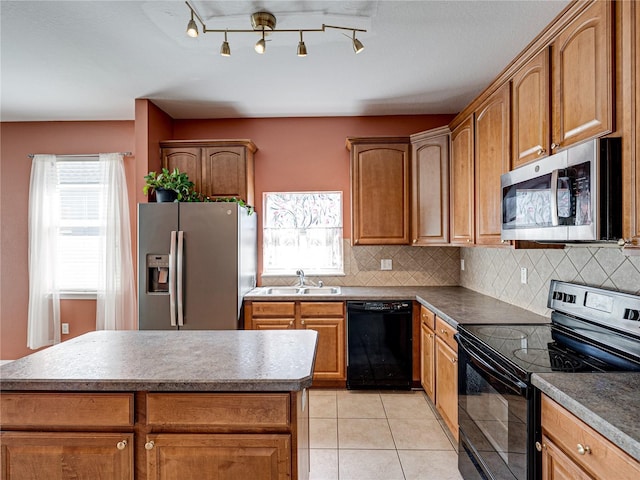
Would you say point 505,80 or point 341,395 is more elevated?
point 505,80

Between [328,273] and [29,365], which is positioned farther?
[328,273]

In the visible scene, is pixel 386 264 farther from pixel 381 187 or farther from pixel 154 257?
pixel 154 257

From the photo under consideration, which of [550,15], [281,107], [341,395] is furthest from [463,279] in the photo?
[281,107]

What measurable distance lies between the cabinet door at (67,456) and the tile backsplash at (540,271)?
2298 mm

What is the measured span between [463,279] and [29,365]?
3.51 m

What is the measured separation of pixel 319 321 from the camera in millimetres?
3262

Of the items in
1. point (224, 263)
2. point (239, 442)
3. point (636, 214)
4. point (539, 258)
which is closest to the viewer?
point (636, 214)

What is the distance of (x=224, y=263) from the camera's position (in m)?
3.05

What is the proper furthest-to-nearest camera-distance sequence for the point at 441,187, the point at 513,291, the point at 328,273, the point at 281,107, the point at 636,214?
the point at 328,273, the point at 281,107, the point at 441,187, the point at 513,291, the point at 636,214

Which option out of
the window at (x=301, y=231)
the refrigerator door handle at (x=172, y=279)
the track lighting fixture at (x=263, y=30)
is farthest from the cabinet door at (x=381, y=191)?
the refrigerator door handle at (x=172, y=279)

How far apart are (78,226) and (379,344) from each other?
11.3ft

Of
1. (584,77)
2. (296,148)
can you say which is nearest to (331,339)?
(296,148)

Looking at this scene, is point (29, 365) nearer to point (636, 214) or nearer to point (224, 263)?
point (224, 263)

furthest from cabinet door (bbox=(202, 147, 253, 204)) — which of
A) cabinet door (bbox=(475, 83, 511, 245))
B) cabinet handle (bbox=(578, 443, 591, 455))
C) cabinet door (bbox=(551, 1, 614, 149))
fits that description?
cabinet handle (bbox=(578, 443, 591, 455))
